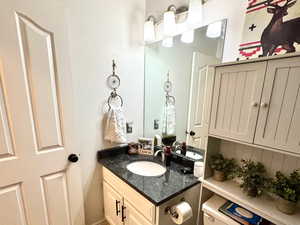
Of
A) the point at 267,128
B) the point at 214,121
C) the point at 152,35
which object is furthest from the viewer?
the point at 152,35

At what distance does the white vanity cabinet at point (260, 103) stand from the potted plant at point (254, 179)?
210 millimetres

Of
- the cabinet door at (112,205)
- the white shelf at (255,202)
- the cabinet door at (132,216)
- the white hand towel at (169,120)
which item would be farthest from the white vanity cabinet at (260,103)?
the cabinet door at (112,205)

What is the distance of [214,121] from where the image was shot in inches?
37.0

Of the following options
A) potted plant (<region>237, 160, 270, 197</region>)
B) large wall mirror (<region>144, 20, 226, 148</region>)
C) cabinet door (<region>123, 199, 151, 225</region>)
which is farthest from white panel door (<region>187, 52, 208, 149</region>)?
cabinet door (<region>123, 199, 151, 225</region>)

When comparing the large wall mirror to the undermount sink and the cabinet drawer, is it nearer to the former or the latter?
the undermount sink

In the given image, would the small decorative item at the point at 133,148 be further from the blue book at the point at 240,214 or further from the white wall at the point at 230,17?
the white wall at the point at 230,17

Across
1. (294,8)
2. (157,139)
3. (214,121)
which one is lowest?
(157,139)

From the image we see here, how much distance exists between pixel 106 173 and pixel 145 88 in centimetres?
98

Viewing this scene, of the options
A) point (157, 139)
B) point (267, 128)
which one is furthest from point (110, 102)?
point (267, 128)

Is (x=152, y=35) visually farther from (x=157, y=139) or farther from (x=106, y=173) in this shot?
(x=106, y=173)

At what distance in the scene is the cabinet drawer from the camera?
1.00 metres

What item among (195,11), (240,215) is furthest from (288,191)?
(195,11)

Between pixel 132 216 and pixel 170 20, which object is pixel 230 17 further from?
pixel 132 216

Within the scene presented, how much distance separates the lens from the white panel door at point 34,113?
976mm
